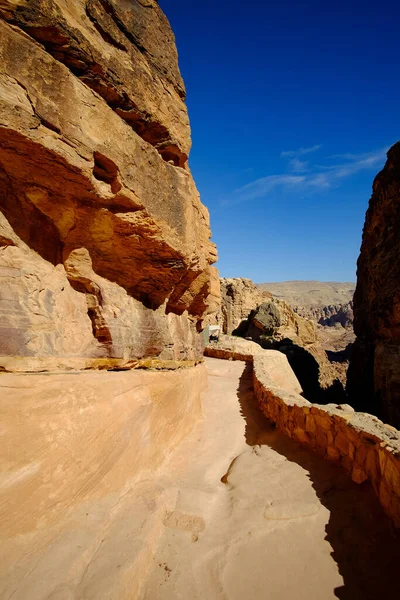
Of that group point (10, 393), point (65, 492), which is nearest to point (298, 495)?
point (65, 492)

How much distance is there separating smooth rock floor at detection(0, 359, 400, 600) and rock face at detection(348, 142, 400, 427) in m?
13.5

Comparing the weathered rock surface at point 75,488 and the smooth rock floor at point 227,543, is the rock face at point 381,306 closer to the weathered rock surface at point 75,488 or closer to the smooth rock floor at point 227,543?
the smooth rock floor at point 227,543

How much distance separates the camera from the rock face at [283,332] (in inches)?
917

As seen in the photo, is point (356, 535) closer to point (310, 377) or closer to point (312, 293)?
point (310, 377)

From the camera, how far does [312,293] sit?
11662 centimetres

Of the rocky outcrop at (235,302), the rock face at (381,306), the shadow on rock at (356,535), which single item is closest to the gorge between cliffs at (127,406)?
the shadow on rock at (356,535)

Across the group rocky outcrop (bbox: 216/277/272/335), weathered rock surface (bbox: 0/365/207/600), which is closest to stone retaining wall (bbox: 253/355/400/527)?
weathered rock surface (bbox: 0/365/207/600)

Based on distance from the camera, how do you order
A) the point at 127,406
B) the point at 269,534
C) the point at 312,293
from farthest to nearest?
the point at 312,293, the point at 127,406, the point at 269,534

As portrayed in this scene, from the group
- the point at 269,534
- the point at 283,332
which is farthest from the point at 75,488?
the point at 283,332

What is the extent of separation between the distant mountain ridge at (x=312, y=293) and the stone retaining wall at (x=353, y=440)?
261ft

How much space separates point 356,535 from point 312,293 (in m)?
122

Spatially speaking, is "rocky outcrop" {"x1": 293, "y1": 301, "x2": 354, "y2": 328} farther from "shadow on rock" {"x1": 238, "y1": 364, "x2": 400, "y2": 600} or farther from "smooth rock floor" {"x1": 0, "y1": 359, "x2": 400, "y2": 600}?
"smooth rock floor" {"x1": 0, "y1": 359, "x2": 400, "y2": 600}

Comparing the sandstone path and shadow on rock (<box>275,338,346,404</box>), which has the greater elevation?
the sandstone path

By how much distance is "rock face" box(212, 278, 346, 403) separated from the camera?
23.3 m
